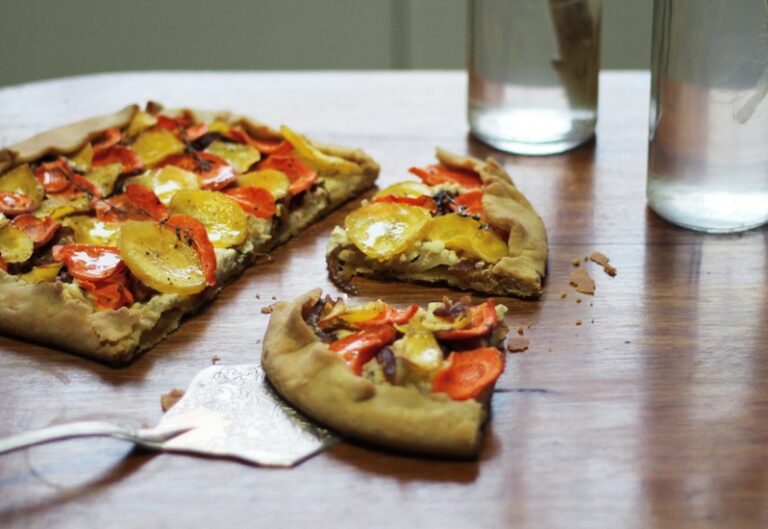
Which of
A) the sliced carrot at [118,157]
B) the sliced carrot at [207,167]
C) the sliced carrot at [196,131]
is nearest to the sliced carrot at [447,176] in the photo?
the sliced carrot at [207,167]

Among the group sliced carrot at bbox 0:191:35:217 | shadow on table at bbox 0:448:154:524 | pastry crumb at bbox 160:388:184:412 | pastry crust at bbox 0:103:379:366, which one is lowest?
pastry crumb at bbox 160:388:184:412

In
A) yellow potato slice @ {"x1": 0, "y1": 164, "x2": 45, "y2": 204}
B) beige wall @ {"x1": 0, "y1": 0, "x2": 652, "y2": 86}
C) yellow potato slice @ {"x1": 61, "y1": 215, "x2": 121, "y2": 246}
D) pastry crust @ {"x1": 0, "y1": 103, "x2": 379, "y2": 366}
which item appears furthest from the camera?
beige wall @ {"x1": 0, "y1": 0, "x2": 652, "y2": 86}

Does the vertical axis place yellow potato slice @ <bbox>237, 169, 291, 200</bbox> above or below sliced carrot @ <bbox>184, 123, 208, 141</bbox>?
below

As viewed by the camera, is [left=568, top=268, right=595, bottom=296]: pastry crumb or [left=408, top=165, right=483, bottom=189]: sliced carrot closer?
[left=568, top=268, right=595, bottom=296]: pastry crumb

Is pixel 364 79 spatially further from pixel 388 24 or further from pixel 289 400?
pixel 289 400

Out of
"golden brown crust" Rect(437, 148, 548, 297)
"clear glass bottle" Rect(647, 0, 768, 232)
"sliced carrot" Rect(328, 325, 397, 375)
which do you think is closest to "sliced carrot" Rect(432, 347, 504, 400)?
"sliced carrot" Rect(328, 325, 397, 375)

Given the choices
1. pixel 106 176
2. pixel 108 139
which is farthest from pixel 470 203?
pixel 108 139

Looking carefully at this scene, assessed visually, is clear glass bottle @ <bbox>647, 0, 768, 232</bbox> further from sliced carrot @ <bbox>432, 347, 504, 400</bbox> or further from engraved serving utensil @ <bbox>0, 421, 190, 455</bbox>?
engraved serving utensil @ <bbox>0, 421, 190, 455</bbox>
